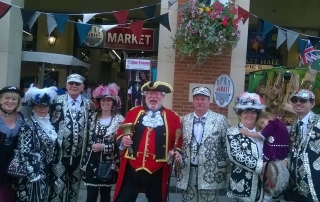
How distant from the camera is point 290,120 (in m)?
7.34

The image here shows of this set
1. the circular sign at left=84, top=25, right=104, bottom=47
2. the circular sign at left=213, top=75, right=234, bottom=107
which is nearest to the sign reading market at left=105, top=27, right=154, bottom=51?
the circular sign at left=84, top=25, right=104, bottom=47

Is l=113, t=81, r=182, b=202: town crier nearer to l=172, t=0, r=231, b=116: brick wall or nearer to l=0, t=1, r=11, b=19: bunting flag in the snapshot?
l=172, t=0, r=231, b=116: brick wall

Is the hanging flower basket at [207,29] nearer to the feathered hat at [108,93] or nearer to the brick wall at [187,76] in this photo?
the brick wall at [187,76]

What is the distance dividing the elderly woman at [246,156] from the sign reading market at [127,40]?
5598 millimetres

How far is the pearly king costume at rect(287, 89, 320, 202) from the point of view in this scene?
4344 mm

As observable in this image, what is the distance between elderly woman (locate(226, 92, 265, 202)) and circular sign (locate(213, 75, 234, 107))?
3381 millimetres

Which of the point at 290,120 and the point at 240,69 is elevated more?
the point at 240,69

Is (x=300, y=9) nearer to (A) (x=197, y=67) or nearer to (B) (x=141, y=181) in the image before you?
(A) (x=197, y=67)

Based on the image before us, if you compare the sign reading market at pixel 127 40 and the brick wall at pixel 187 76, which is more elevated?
the sign reading market at pixel 127 40

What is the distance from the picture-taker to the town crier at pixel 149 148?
16.5 feet

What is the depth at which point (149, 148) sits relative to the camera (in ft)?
16.5

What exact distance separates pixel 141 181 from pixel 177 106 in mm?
3235

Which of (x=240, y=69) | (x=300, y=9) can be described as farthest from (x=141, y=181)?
(x=300, y=9)

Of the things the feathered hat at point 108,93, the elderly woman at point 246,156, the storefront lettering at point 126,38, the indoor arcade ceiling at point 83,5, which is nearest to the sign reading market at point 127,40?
the storefront lettering at point 126,38
